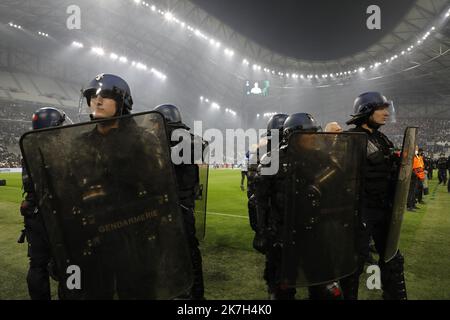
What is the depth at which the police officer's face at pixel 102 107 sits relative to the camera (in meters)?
1.95

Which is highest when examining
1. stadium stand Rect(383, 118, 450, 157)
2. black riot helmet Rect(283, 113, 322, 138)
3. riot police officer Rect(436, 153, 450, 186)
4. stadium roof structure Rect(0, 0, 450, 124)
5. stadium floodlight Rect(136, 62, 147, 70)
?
stadium roof structure Rect(0, 0, 450, 124)

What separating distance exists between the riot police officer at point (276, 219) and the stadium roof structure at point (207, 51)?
2461 centimetres

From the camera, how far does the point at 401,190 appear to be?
100.0 inches

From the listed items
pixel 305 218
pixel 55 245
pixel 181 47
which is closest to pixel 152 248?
pixel 55 245

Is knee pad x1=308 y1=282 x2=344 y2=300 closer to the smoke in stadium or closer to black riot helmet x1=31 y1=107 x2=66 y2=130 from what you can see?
the smoke in stadium

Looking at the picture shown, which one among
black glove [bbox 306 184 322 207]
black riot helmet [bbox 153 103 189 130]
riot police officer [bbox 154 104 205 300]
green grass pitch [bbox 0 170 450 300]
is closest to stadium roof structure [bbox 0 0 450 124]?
green grass pitch [bbox 0 170 450 300]

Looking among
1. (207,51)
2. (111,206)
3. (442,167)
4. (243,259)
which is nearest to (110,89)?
(111,206)

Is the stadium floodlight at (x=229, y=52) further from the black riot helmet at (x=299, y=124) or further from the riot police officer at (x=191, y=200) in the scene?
the black riot helmet at (x=299, y=124)

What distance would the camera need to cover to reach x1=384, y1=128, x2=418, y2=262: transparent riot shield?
2402mm

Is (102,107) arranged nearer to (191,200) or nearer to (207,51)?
(191,200)

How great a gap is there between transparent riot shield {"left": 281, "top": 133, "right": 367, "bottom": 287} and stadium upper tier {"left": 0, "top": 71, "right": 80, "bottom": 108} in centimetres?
3444

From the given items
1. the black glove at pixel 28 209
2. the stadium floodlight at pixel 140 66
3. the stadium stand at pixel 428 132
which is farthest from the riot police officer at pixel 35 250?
the stadium stand at pixel 428 132
